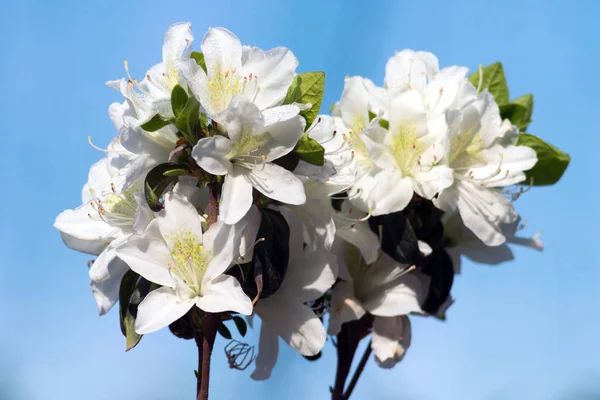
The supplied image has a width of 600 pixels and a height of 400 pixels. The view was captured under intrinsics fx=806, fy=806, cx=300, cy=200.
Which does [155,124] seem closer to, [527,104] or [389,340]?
[389,340]

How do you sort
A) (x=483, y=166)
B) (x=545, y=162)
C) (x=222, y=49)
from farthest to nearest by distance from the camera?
(x=545, y=162)
(x=483, y=166)
(x=222, y=49)

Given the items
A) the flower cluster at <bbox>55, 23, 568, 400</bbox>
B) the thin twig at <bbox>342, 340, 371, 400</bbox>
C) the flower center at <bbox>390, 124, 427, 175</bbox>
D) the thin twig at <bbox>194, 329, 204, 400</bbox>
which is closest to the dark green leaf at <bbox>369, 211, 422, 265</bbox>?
the flower cluster at <bbox>55, 23, 568, 400</bbox>

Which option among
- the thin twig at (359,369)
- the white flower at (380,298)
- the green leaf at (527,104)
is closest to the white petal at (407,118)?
the white flower at (380,298)

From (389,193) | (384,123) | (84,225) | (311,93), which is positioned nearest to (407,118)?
(384,123)

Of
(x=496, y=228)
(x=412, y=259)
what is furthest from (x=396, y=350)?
(x=496, y=228)

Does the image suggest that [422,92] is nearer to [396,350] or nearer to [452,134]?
[452,134]

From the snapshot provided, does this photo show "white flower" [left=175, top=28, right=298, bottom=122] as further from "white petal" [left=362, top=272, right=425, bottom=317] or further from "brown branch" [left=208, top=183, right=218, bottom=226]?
"white petal" [left=362, top=272, right=425, bottom=317]
